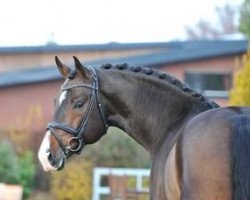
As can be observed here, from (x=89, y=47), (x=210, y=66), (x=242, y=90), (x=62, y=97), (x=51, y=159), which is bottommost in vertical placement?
(x=51, y=159)

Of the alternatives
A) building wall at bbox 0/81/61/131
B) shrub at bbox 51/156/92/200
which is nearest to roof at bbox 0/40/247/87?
building wall at bbox 0/81/61/131

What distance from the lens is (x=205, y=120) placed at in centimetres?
471

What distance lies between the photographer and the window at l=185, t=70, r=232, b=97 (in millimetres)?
25391

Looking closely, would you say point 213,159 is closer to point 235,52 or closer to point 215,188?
point 215,188

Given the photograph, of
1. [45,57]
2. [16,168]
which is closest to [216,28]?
[45,57]

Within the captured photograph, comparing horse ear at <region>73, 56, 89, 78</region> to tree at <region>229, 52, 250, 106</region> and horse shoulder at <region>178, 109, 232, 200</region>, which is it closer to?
horse shoulder at <region>178, 109, 232, 200</region>

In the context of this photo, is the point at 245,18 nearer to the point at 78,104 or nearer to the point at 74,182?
the point at 74,182

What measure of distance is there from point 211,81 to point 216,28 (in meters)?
39.2

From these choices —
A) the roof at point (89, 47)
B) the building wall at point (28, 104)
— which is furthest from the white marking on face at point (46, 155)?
the roof at point (89, 47)

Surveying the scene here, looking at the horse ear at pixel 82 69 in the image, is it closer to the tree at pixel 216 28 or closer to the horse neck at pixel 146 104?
the horse neck at pixel 146 104

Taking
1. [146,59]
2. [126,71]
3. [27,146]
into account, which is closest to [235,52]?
[146,59]

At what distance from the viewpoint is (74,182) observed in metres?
17.3

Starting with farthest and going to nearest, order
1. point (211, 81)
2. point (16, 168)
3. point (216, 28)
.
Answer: point (216, 28), point (211, 81), point (16, 168)

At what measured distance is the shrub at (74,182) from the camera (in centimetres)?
1722
